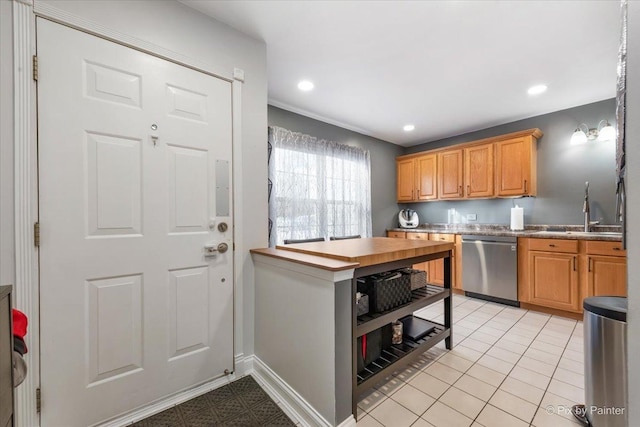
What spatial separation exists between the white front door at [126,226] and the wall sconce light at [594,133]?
414 cm

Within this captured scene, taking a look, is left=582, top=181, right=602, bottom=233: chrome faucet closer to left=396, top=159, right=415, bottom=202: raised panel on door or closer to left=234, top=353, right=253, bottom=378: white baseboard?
left=396, top=159, right=415, bottom=202: raised panel on door

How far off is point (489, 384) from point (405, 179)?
11.8ft

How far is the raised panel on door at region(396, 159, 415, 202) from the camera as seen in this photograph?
4.72 metres

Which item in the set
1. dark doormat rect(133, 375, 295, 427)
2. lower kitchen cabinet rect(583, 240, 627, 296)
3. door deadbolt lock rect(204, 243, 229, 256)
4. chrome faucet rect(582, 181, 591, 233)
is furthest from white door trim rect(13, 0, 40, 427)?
chrome faucet rect(582, 181, 591, 233)

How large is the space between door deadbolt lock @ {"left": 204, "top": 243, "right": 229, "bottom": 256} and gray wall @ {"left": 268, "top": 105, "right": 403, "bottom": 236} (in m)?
2.21

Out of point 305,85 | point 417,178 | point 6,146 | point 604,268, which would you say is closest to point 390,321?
point 6,146

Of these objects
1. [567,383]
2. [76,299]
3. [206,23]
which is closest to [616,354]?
[567,383]

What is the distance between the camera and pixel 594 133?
3.12 metres

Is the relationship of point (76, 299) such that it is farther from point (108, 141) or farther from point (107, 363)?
point (108, 141)

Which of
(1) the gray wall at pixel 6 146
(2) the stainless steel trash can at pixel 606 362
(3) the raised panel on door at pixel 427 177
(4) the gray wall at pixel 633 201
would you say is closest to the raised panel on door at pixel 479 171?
(3) the raised panel on door at pixel 427 177

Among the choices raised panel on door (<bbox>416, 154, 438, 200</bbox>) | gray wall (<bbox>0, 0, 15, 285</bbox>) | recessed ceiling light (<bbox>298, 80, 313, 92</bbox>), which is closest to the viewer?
gray wall (<bbox>0, 0, 15, 285</bbox>)

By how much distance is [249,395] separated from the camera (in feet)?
5.38

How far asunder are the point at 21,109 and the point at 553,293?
468 cm

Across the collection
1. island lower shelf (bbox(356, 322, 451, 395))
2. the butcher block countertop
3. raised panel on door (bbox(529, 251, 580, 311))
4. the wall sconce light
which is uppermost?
the wall sconce light
